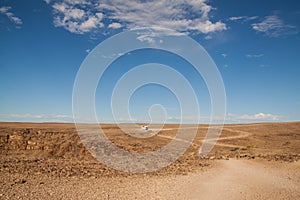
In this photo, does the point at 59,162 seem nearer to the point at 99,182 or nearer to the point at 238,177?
the point at 99,182

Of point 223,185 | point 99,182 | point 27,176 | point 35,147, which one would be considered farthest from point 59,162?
point 223,185

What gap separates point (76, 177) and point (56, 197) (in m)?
2.78

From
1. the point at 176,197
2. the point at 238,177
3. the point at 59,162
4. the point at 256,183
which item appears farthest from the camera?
the point at 59,162

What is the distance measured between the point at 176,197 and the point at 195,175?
13.0ft

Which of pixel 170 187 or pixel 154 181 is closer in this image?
pixel 170 187

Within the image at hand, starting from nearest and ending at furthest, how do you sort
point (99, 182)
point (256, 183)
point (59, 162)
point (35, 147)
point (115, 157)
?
point (99, 182) < point (256, 183) < point (59, 162) < point (115, 157) < point (35, 147)

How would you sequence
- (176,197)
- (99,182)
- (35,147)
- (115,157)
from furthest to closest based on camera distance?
(35,147) < (115,157) < (99,182) < (176,197)

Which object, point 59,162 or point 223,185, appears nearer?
point 223,185

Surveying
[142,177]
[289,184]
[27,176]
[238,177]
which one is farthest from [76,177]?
[289,184]

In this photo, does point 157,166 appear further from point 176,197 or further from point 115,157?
point 176,197

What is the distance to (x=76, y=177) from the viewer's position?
12359 mm

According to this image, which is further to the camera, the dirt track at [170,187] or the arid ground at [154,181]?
the arid ground at [154,181]

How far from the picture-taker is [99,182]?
1186 centimetres

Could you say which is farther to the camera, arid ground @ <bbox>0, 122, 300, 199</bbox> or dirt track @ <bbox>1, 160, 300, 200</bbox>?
arid ground @ <bbox>0, 122, 300, 199</bbox>
